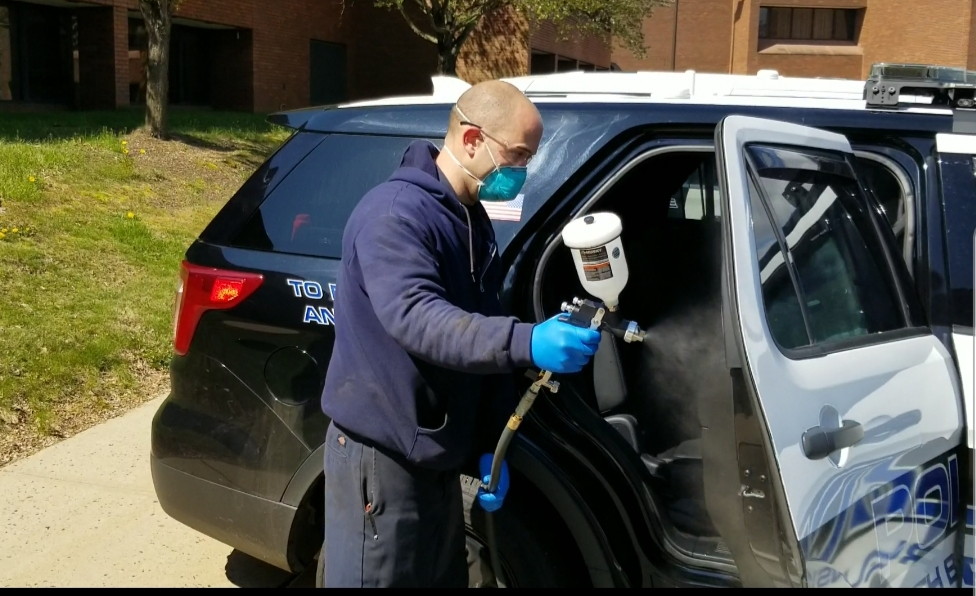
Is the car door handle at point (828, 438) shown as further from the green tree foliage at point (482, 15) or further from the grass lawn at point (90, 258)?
the green tree foliage at point (482, 15)

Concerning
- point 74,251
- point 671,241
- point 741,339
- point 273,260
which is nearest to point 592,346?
point 741,339

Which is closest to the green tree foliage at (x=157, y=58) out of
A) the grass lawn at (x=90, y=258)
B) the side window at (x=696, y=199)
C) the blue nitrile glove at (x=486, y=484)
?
the grass lawn at (x=90, y=258)

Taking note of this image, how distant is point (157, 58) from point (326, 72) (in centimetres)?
1261

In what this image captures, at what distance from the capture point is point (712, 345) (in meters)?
3.25

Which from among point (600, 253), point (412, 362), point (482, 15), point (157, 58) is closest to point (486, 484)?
point (412, 362)

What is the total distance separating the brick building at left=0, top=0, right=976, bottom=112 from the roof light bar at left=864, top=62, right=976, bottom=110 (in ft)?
56.7

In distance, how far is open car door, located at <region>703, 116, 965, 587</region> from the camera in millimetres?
1931

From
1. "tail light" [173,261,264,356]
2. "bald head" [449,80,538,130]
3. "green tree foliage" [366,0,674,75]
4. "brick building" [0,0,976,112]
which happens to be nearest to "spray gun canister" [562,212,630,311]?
"bald head" [449,80,538,130]

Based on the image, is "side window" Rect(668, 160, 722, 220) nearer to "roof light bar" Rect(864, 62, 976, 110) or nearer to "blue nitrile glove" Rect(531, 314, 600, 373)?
"roof light bar" Rect(864, 62, 976, 110)

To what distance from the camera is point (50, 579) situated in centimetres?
358

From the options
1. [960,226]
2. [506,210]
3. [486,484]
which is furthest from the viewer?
[506,210]

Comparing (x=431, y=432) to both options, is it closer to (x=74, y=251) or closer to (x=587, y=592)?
(x=587, y=592)

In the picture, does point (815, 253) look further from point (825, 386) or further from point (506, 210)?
point (506, 210)

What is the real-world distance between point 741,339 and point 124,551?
2957 millimetres
